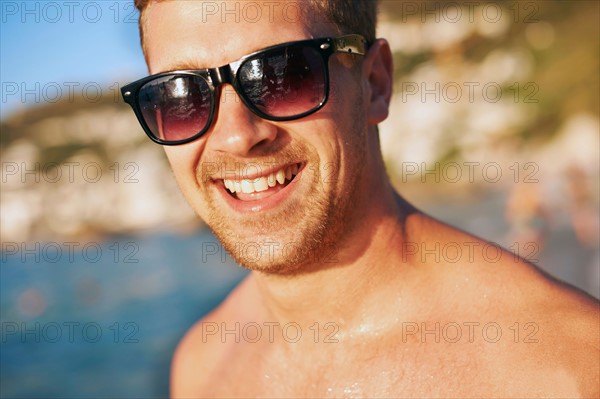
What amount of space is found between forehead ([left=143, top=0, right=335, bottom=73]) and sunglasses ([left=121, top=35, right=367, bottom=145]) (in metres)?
0.04

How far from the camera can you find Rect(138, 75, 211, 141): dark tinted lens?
2098 millimetres

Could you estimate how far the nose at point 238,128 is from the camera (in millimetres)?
2053

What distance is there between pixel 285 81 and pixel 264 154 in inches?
10.2

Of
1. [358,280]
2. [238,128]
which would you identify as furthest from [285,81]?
[358,280]

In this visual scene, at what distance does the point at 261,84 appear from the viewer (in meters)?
2.03

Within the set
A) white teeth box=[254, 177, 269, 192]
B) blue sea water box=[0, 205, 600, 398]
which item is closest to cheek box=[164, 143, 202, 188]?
white teeth box=[254, 177, 269, 192]

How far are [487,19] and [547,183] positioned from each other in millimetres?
16689

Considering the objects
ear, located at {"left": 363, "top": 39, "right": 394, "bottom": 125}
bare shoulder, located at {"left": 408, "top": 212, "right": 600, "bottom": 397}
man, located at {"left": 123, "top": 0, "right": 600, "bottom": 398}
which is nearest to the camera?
bare shoulder, located at {"left": 408, "top": 212, "right": 600, "bottom": 397}

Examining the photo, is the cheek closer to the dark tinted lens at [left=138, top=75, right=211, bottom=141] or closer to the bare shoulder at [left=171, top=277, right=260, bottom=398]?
the dark tinted lens at [left=138, top=75, right=211, bottom=141]

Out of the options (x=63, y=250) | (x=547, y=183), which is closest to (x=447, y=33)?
(x=547, y=183)

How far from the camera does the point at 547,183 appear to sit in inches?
886

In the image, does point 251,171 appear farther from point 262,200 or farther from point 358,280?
point 358,280

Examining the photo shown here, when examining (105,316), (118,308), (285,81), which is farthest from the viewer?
(118,308)

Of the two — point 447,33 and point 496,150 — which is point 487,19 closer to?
point 447,33
